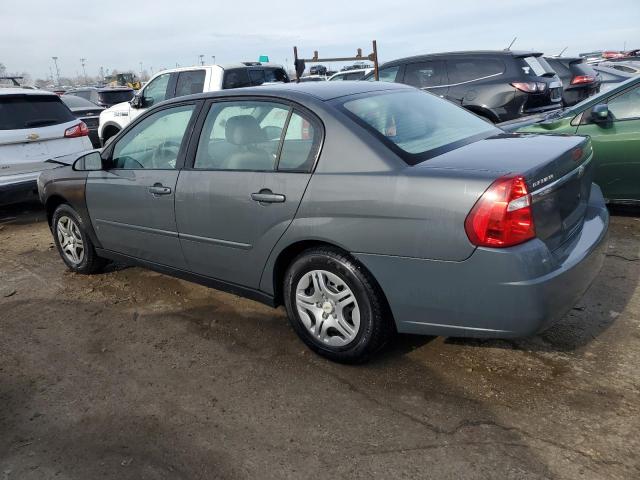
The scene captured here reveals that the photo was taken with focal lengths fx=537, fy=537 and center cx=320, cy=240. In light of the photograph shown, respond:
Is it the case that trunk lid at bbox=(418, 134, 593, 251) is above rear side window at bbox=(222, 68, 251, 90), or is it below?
below

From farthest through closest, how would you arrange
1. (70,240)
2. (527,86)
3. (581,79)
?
(581,79)
(527,86)
(70,240)

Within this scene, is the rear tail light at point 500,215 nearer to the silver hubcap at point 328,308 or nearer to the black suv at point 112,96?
the silver hubcap at point 328,308

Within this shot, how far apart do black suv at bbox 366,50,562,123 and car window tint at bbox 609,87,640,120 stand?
2791 millimetres

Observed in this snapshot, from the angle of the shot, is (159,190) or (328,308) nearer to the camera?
(328,308)

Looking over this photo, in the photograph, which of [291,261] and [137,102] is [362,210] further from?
[137,102]

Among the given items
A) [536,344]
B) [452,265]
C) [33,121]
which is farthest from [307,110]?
[33,121]

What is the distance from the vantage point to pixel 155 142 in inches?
159

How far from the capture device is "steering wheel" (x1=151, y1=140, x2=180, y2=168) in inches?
149

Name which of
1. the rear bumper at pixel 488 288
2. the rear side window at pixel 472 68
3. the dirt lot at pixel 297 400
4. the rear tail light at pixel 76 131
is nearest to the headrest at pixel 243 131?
the rear bumper at pixel 488 288

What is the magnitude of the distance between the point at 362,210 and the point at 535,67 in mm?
6994

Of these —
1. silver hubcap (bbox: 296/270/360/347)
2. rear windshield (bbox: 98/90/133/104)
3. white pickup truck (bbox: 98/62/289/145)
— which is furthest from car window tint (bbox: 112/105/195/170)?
rear windshield (bbox: 98/90/133/104)

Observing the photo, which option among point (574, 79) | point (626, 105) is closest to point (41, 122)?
point (626, 105)

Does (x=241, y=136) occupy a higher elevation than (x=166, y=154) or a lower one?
higher

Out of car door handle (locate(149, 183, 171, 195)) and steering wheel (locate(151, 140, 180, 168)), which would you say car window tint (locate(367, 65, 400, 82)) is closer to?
steering wheel (locate(151, 140, 180, 168))
